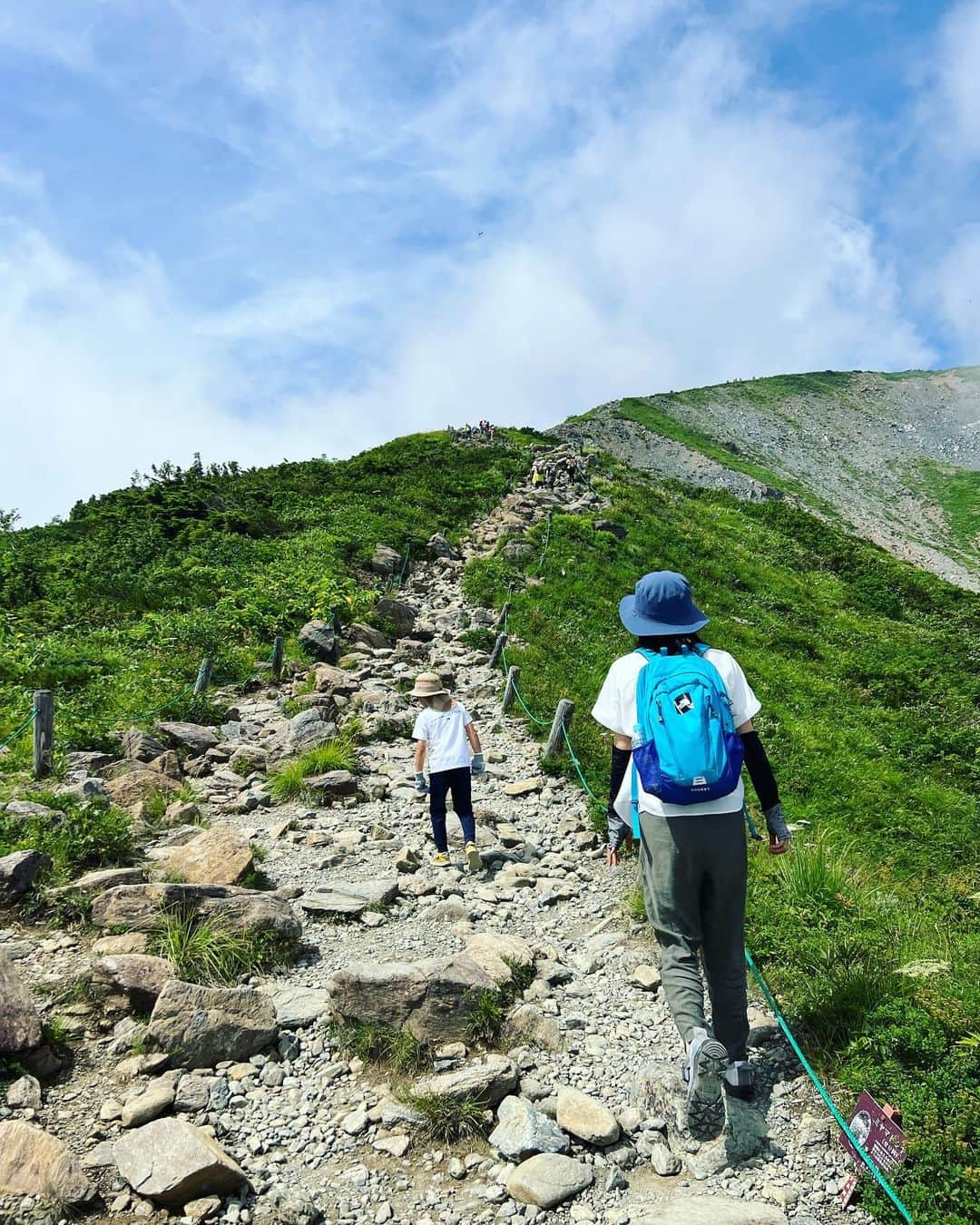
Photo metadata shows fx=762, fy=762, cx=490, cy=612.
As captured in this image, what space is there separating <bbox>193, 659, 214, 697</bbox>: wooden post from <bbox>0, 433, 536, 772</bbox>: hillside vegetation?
43 centimetres

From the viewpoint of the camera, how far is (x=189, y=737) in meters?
10.9

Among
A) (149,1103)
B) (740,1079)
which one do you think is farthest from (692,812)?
(149,1103)

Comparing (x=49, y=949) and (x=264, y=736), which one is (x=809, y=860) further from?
(x=264, y=736)

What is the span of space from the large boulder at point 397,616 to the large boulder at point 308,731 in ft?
20.0

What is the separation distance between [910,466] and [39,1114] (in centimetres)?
7491

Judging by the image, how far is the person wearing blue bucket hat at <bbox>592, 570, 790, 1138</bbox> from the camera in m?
3.70

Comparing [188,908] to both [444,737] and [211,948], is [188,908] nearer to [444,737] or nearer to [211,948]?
[211,948]

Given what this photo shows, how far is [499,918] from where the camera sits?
6.61 meters

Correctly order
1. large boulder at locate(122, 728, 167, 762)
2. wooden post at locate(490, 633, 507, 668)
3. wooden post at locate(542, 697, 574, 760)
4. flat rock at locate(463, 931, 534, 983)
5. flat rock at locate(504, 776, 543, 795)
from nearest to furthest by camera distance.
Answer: flat rock at locate(463, 931, 534, 983) → flat rock at locate(504, 776, 543, 795) → large boulder at locate(122, 728, 167, 762) → wooden post at locate(542, 697, 574, 760) → wooden post at locate(490, 633, 507, 668)

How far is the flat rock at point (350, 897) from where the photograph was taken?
20.8 ft

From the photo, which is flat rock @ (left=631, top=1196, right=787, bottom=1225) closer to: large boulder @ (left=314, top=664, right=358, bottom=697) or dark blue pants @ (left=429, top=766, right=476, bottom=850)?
dark blue pants @ (left=429, top=766, right=476, bottom=850)

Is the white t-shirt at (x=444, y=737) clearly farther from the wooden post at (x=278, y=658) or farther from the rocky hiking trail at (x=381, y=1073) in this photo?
the wooden post at (x=278, y=658)

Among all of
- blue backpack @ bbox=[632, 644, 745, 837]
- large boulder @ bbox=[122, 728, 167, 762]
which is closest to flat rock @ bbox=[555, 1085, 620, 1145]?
blue backpack @ bbox=[632, 644, 745, 837]

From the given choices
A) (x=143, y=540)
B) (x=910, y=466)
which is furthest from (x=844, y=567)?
(x=910, y=466)
